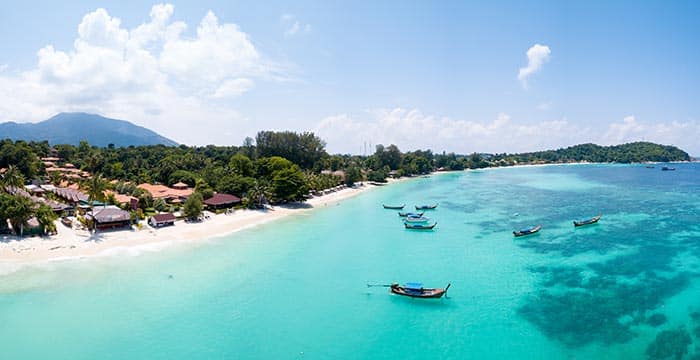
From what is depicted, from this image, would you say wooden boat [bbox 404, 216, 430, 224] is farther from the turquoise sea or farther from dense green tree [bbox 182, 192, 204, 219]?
dense green tree [bbox 182, 192, 204, 219]

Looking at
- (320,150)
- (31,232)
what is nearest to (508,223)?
(31,232)

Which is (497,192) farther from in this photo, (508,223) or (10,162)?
(10,162)

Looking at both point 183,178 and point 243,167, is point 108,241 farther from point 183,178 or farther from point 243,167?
point 243,167

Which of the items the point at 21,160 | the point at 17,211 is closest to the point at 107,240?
the point at 17,211

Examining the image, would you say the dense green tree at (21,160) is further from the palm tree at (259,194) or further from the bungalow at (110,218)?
the palm tree at (259,194)

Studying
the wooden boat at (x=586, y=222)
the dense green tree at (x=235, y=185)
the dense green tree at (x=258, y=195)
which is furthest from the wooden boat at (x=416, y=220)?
the dense green tree at (x=235, y=185)

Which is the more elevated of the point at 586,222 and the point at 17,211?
the point at 17,211
